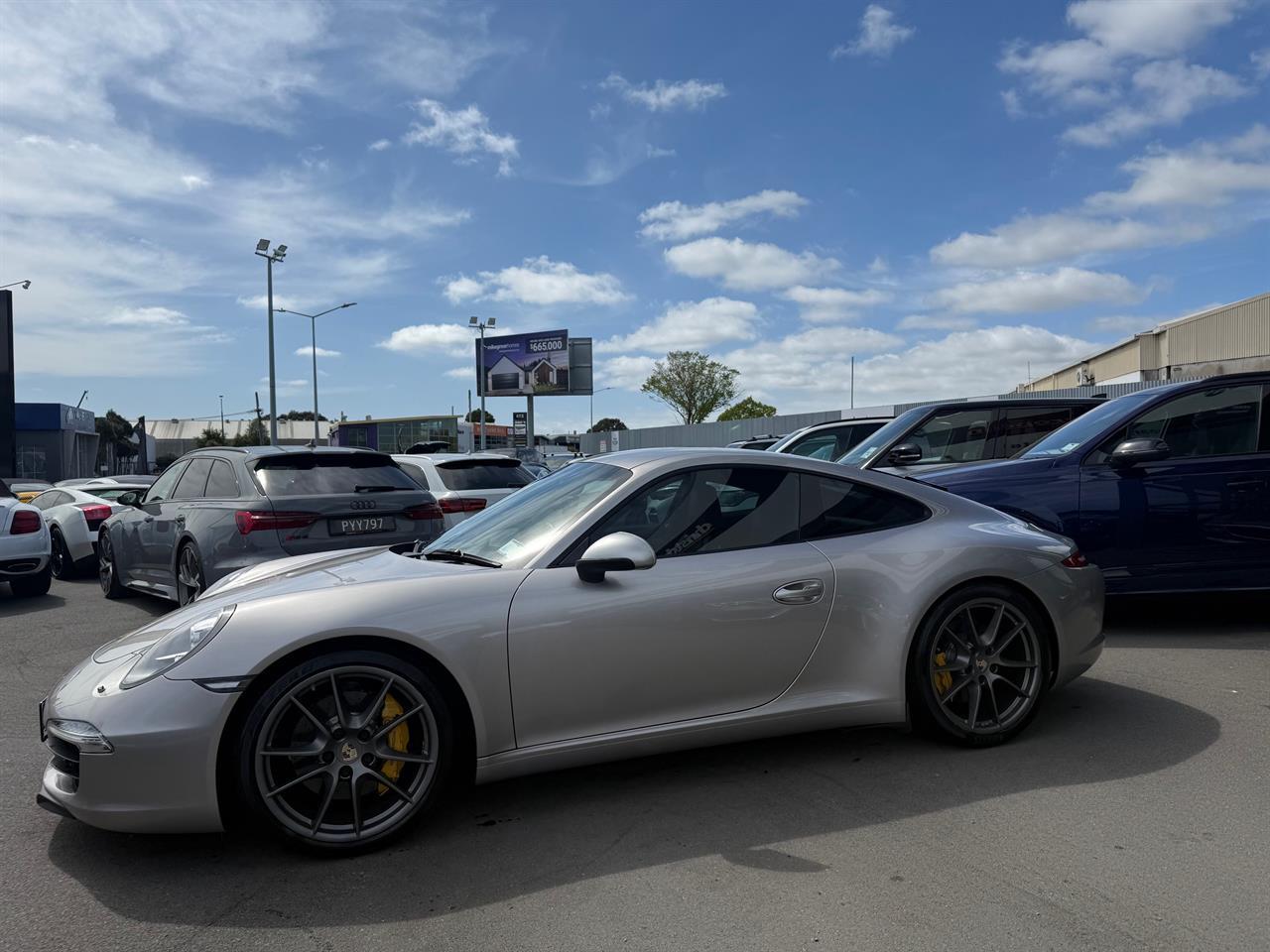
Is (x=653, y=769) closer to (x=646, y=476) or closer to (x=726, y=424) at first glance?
(x=646, y=476)

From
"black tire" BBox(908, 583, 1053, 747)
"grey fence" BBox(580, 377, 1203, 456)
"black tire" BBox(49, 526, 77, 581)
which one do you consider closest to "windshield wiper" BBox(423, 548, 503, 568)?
"black tire" BBox(908, 583, 1053, 747)

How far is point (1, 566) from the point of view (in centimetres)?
956

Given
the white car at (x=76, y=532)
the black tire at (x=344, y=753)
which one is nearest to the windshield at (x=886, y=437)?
the black tire at (x=344, y=753)

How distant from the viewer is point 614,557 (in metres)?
3.44

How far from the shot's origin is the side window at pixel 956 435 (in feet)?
29.7

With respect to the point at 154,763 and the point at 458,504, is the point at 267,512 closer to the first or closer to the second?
the point at 458,504

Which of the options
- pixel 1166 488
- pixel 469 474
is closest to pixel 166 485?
pixel 469 474

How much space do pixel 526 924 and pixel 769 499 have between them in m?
1.96

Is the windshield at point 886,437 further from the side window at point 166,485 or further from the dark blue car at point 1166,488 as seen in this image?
the side window at point 166,485

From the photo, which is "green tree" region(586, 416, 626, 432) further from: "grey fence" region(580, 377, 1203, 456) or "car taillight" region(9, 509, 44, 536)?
"car taillight" region(9, 509, 44, 536)

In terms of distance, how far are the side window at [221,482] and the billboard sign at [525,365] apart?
1967 inches

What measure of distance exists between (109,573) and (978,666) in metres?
8.75

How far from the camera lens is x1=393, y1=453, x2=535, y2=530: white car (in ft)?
33.9

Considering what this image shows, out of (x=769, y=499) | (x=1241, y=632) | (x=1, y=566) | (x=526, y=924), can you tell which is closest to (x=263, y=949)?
(x=526, y=924)
